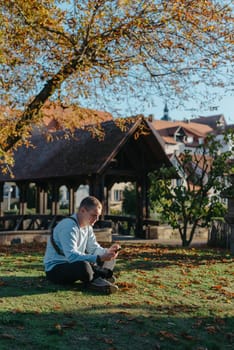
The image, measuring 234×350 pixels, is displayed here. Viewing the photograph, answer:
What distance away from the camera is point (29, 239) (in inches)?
633

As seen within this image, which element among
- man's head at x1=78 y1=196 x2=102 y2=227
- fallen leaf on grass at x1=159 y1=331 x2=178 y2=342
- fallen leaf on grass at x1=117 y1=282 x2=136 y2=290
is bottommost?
fallen leaf on grass at x1=159 y1=331 x2=178 y2=342

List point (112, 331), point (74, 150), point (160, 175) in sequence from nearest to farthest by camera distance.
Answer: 1. point (112, 331)
2. point (160, 175)
3. point (74, 150)

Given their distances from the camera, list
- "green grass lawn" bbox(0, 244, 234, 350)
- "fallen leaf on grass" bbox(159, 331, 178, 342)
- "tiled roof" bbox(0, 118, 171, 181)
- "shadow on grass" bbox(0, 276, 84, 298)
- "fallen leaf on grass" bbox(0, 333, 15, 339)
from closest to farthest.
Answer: "fallen leaf on grass" bbox(0, 333, 15, 339), "green grass lawn" bbox(0, 244, 234, 350), "fallen leaf on grass" bbox(159, 331, 178, 342), "shadow on grass" bbox(0, 276, 84, 298), "tiled roof" bbox(0, 118, 171, 181)

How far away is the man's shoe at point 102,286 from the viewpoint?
20.2 ft

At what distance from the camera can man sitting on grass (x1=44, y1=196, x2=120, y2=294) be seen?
604cm

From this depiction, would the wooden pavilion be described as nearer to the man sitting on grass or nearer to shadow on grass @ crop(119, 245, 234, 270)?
shadow on grass @ crop(119, 245, 234, 270)

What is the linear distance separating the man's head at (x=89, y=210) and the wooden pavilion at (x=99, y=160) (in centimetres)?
1213

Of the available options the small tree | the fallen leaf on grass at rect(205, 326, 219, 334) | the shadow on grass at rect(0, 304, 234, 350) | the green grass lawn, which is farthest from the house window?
the fallen leaf on grass at rect(205, 326, 219, 334)

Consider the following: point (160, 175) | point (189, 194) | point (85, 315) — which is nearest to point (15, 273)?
point (85, 315)

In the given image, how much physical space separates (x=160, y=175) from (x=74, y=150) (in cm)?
511

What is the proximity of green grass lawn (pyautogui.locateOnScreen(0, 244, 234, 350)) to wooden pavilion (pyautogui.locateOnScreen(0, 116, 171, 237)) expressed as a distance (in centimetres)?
1134

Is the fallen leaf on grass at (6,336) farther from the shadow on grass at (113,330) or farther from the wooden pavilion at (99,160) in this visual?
the wooden pavilion at (99,160)

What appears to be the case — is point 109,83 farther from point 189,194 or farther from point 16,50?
point 189,194

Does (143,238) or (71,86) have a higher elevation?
(71,86)
